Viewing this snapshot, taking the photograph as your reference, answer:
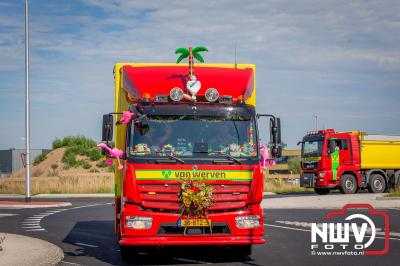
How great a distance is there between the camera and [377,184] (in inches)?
1334

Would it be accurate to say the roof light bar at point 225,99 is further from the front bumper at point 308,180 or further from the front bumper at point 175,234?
the front bumper at point 308,180

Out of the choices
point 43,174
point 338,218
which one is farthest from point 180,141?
point 43,174

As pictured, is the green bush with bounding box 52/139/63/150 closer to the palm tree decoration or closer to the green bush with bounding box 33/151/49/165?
the green bush with bounding box 33/151/49/165

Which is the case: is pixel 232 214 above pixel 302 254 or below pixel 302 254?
above

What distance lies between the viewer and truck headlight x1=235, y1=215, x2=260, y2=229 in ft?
35.3

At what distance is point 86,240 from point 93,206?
11.9 m

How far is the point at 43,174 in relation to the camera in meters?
54.6

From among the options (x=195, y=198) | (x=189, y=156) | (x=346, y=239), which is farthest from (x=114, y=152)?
(x=346, y=239)

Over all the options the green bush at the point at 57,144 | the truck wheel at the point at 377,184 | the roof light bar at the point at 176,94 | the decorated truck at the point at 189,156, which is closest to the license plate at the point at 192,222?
the decorated truck at the point at 189,156

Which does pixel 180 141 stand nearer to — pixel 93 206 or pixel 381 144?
pixel 93 206

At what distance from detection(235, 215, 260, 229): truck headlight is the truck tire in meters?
22.6

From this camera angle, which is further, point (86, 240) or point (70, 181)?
point (70, 181)

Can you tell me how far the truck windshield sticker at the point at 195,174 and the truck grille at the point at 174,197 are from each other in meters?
0.11

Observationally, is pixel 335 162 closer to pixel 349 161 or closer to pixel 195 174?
pixel 349 161
